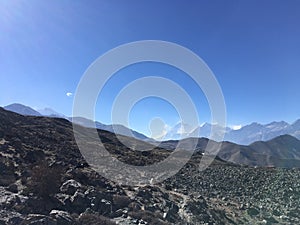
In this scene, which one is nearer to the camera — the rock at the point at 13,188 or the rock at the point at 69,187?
the rock at the point at 13,188

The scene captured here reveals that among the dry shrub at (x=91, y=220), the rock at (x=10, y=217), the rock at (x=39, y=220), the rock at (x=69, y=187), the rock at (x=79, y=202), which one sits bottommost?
the rock at (x=10, y=217)

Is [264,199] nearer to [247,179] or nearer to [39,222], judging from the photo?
[247,179]

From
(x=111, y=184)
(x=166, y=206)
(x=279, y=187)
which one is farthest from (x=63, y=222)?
(x=279, y=187)

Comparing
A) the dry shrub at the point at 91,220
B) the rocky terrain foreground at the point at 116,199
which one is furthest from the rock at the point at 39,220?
the dry shrub at the point at 91,220

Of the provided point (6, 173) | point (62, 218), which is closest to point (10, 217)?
point (62, 218)

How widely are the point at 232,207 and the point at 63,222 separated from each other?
1840 cm

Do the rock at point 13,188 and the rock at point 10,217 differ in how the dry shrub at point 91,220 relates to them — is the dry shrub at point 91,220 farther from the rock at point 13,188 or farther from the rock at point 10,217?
the rock at point 13,188

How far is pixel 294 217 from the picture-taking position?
94.1 ft

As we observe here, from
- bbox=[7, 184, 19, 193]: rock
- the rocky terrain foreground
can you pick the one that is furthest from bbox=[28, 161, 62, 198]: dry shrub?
bbox=[7, 184, 19, 193]: rock

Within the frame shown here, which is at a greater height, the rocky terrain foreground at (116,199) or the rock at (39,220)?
the rocky terrain foreground at (116,199)

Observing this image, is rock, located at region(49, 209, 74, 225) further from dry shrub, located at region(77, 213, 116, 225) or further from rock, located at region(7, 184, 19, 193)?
rock, located at region(7, 184, 19, 193)

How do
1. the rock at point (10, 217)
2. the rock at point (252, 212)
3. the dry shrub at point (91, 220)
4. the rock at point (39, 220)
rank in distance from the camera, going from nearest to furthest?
the rock at point (39, 220) → the rock at point (10, 217) → the dry shrub at point (91, 220) → the rock at point (252, 212)

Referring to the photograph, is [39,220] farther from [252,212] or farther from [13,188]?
[252,212]

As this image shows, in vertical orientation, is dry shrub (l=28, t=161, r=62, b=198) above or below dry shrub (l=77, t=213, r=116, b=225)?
above
